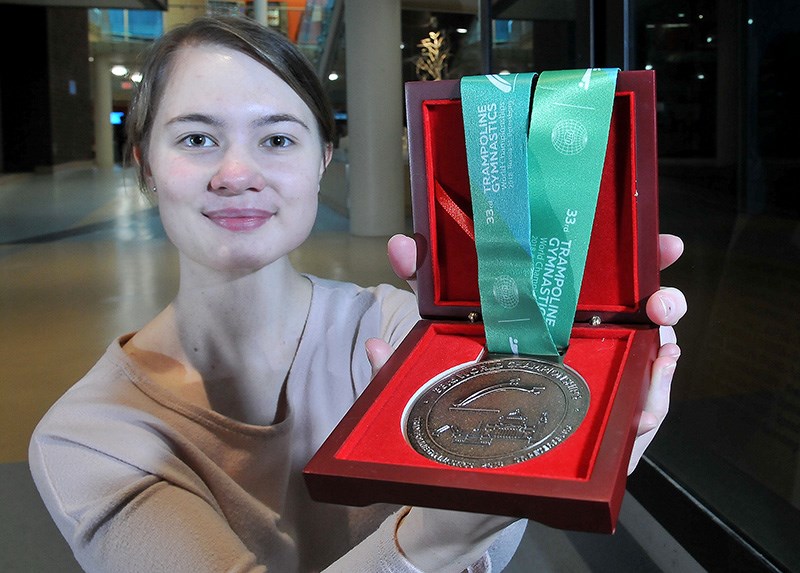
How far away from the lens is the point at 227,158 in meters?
0.87

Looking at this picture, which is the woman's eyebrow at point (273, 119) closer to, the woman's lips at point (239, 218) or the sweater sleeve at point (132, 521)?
the woman's lips at point (239, 218)

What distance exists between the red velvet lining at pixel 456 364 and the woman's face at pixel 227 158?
0.71ft

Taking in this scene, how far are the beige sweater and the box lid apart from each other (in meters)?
0.22

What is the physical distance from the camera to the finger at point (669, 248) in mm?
789

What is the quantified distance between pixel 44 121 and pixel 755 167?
38.7 ft

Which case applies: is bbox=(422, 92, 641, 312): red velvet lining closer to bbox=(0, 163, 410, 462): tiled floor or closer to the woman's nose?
the woman's nose

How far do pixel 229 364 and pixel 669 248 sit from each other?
0.49 metres

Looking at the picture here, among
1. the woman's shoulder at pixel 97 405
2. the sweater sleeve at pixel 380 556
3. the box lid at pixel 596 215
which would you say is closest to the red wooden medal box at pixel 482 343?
the box lid at pixel 596 215

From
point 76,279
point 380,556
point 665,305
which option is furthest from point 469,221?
point 76,279

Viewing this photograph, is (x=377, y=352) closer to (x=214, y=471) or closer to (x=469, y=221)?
(x=469, y=221)

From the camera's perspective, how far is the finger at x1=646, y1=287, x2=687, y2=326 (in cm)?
73

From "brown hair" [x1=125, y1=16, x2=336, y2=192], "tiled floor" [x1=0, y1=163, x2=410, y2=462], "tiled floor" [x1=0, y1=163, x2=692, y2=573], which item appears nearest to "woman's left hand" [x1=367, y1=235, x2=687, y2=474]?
"brown hair" [x1=125, y1=16, x2=336, y2=192]

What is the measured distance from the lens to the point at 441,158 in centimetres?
79

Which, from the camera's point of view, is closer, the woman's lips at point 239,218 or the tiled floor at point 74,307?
the woman's lips at point 239,218
